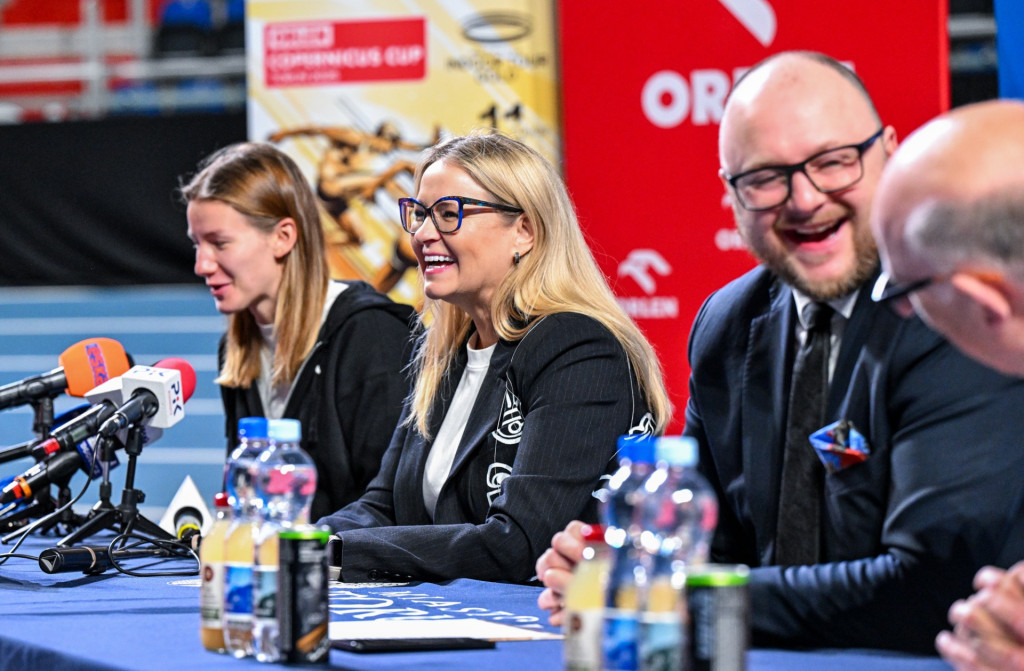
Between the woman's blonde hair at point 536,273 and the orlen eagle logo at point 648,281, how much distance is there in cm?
157

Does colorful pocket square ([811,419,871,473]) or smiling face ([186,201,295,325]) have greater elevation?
smiling face ([186,201,295,325])

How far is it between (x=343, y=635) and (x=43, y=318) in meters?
8.11

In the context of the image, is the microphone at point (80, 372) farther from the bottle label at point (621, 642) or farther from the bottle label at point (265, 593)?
the bottle label at point (621, 642)

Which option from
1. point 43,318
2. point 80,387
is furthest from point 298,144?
point 43,318

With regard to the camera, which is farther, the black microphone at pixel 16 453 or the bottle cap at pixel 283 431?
the black microphone at pixel 16 453

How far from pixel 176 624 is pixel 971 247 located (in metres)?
1.11

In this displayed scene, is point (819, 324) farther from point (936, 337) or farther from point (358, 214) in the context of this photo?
point (358, 214)

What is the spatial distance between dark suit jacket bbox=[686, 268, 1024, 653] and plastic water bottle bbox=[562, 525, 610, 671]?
1.29ft

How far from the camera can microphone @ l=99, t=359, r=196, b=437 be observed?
2330 mm

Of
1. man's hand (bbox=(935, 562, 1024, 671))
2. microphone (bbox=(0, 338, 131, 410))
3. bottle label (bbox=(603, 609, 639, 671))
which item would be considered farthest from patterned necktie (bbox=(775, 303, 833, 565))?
microphone (bbox=(0, 338, 131, 410))

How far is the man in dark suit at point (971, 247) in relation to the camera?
3.69 ft

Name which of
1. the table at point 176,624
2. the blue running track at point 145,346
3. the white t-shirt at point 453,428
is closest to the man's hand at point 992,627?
the table at point 176,624

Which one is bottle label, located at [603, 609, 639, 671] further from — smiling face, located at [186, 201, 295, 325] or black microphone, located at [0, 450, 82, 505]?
smiling face, located at [186, 201, 295, 325]

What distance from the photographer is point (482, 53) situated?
443 cm
